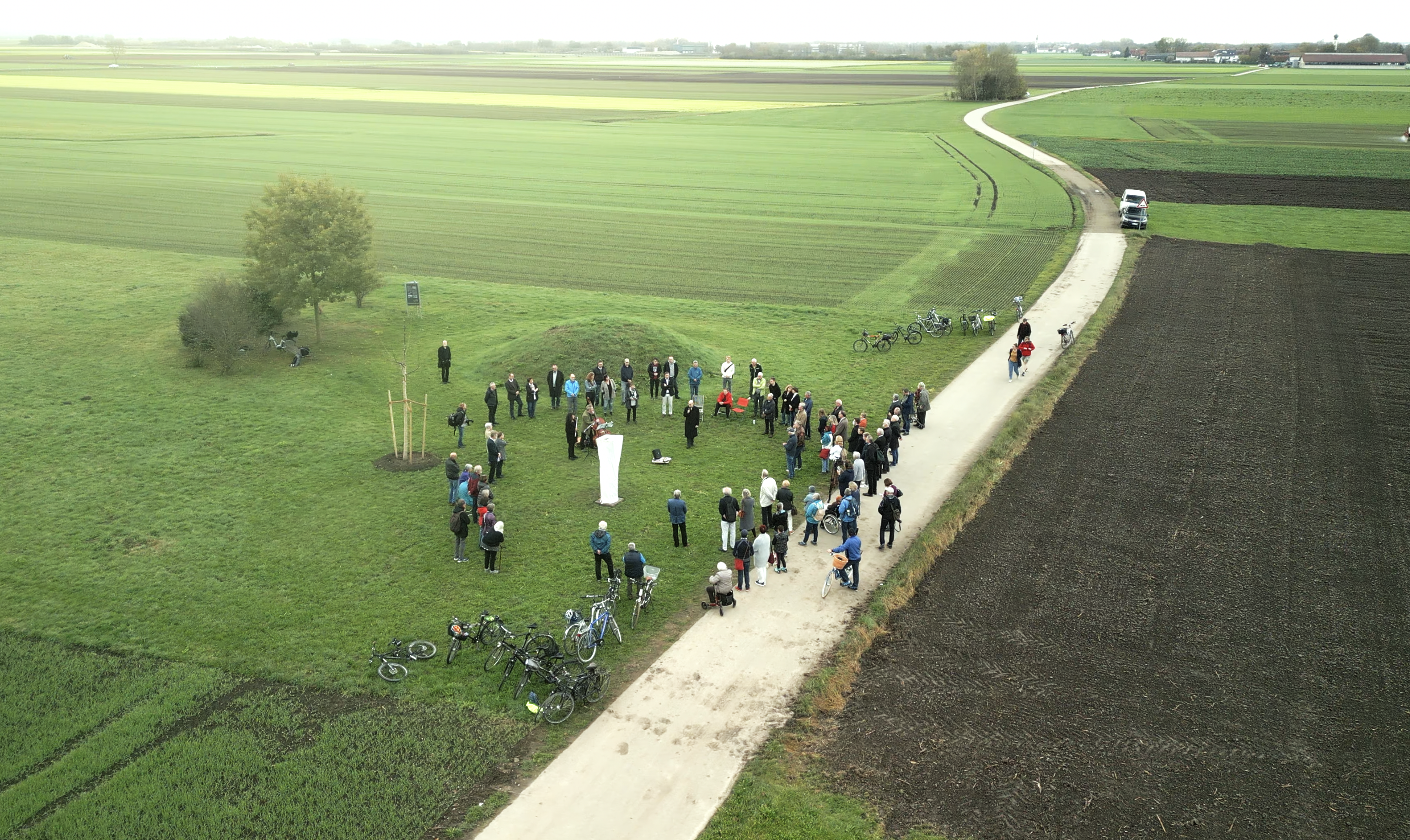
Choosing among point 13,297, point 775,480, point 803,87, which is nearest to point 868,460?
point 775,480

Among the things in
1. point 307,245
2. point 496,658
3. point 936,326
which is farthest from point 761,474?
point 307,245

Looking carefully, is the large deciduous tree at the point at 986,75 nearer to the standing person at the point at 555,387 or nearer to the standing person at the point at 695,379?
the standing person at the point at 695,379

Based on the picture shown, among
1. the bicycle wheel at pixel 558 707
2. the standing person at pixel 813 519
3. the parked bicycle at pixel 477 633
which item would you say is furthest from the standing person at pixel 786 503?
the bicycle wheel at pixel 558 707

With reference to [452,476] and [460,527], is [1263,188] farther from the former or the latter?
[460,527]

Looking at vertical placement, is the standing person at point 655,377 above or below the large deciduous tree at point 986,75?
below

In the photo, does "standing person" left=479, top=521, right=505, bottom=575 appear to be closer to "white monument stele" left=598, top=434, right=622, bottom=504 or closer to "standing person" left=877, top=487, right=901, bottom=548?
"white monument stele" left=598, top=434, right=622, bottom=504

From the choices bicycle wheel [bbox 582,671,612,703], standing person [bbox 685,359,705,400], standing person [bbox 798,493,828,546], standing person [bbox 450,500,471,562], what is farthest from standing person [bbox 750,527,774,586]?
standing person [bbox 685,359,705,400]

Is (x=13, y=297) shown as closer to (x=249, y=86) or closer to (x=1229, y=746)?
(x=1229, y=746)

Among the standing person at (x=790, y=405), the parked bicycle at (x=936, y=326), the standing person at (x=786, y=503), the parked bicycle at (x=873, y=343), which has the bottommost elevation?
the standing person at (x=786, y=503)
